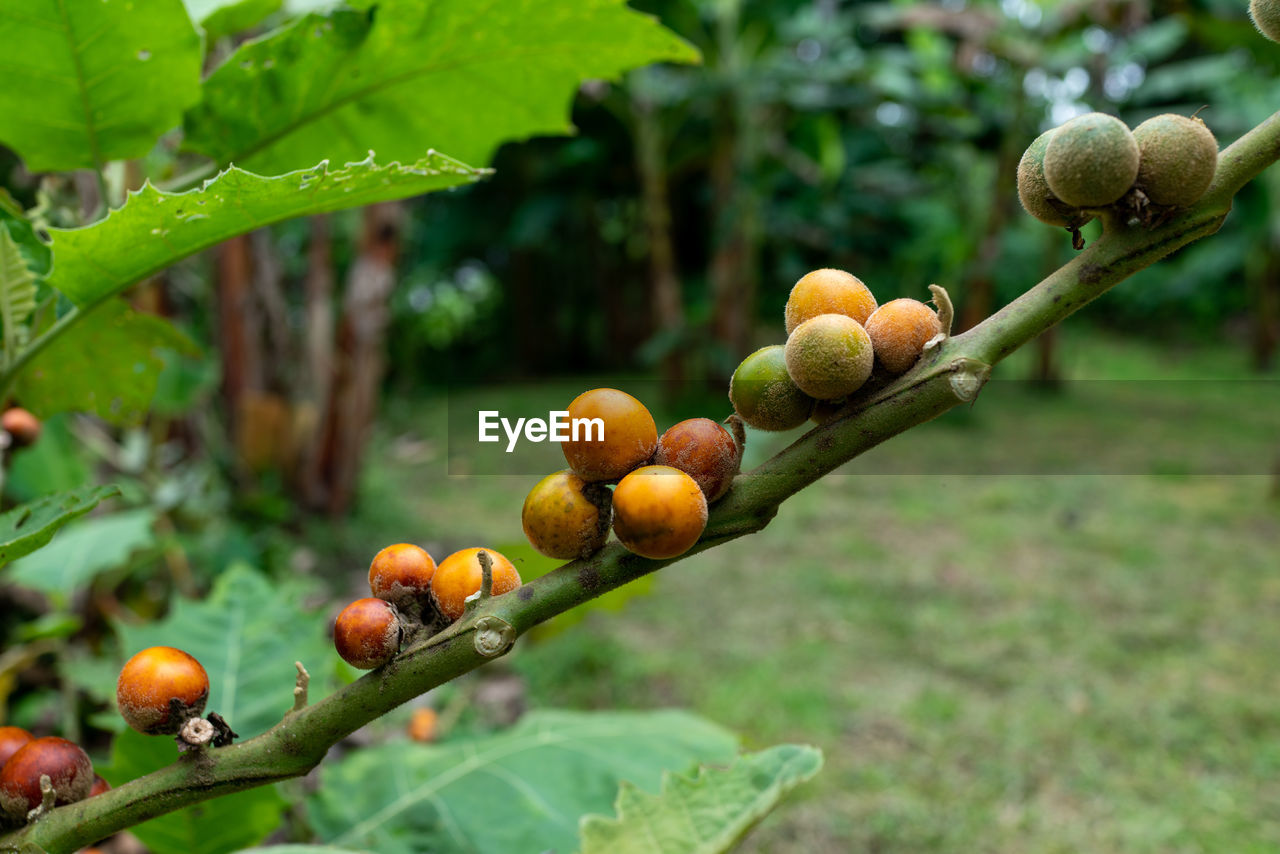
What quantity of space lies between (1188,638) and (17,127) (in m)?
3.49

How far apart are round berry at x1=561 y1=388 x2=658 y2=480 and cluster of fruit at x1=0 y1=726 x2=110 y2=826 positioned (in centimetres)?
29

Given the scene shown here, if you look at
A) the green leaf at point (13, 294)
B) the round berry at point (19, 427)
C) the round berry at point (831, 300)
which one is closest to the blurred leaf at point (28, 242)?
the green leaf at point (13, 294)

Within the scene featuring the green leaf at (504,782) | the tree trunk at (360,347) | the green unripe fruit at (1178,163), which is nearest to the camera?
the green unripe fruit at (1178,163)

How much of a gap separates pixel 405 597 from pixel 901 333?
0.26 metres

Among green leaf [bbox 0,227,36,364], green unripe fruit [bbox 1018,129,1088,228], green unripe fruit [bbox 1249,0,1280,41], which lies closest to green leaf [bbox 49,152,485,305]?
green leaf [bbox 0,227,36,364]

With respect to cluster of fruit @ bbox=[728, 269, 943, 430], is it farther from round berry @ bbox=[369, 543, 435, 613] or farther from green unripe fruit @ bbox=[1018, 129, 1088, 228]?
round berry @ bbox=[369, 543, 435, 613]

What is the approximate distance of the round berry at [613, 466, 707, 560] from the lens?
37 cm

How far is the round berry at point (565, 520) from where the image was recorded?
1.33 ft

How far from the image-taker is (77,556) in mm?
1340

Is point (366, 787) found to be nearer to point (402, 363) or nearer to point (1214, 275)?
point (402, 363)

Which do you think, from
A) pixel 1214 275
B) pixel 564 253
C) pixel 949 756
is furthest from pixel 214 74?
pixel 1214 275

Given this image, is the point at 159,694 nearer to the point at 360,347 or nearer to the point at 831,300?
the point at 831,300

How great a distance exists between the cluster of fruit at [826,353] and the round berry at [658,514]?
74 mm

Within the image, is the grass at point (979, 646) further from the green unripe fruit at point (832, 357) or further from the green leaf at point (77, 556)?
the green leaf at point (77, 556)
